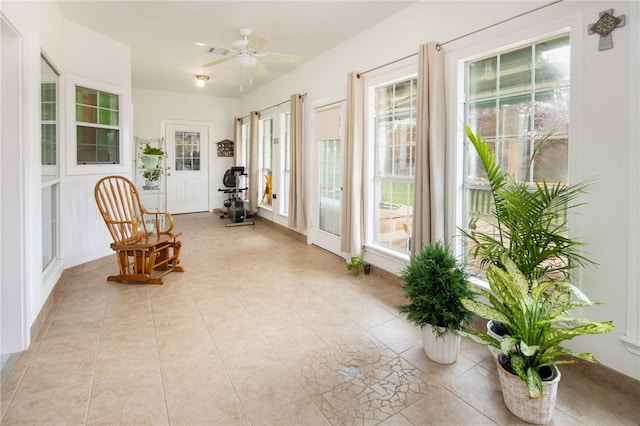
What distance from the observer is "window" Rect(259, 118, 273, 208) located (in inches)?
274

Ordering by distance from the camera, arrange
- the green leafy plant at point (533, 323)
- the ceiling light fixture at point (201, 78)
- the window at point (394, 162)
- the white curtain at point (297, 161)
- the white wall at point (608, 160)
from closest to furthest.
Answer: the green leafy plant at point (533, 323), the white wall at point (608, 160), the window at point (394, 162), the white curtain at point (297, 161), the ceiling light fixture at point (201, 78)

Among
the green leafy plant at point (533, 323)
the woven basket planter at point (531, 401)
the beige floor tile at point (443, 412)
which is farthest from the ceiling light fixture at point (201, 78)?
the woven basket planter at point (531, 401)

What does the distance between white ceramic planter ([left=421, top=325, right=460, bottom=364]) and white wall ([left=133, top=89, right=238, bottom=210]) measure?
23.6 feet

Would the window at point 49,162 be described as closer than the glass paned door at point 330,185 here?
Yes

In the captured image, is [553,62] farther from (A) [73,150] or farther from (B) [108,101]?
(B) [108,101]

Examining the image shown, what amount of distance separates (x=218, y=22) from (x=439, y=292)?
3585 mm

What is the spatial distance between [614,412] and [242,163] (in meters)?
7.72

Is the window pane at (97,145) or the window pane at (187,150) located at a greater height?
the window pane at (187,150)

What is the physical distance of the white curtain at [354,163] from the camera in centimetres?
402

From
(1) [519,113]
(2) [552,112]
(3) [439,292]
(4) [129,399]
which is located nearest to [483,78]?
(1) [519,113]

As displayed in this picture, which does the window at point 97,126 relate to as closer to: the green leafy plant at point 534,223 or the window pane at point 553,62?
the green leafy plant at point 534,223

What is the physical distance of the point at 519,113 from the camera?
8.46 feet

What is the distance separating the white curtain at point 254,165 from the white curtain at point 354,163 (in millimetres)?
3297

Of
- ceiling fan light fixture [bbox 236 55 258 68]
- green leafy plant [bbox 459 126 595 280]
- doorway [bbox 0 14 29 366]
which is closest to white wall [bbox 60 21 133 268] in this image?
doorway [bbox 0 14 29 366]
